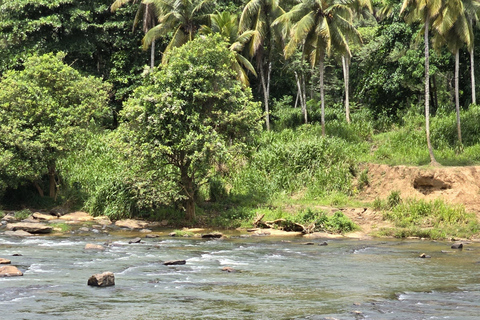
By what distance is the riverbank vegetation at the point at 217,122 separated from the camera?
26.4 meters

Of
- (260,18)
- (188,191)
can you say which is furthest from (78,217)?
(260,18)

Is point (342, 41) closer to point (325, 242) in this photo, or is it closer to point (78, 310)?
point (325, 242)

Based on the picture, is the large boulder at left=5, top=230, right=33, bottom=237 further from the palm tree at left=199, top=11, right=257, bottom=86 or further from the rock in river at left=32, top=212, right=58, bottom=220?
the palm tree at left=199, top=11, right=257, bottom=86

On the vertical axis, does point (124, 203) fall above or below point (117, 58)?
below

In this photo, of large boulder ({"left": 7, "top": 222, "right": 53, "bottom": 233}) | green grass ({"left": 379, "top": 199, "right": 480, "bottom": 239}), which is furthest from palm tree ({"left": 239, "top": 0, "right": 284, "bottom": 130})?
large boulder ({"left": 7, "top": 222, "right": 53, "bottom": 233})

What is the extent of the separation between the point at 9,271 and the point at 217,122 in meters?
13.6

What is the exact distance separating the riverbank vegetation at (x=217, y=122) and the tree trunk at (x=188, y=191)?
2.1 inches

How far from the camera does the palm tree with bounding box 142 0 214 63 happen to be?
125 feet

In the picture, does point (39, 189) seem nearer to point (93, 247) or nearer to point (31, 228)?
point (31, 228)

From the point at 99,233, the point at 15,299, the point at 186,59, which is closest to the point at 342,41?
the point at 186,59

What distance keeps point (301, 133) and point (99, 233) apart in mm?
16740

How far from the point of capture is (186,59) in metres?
26.8

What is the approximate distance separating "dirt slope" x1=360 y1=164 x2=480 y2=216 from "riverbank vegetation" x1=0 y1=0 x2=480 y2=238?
1.07 meters

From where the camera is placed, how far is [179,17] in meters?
38.0
